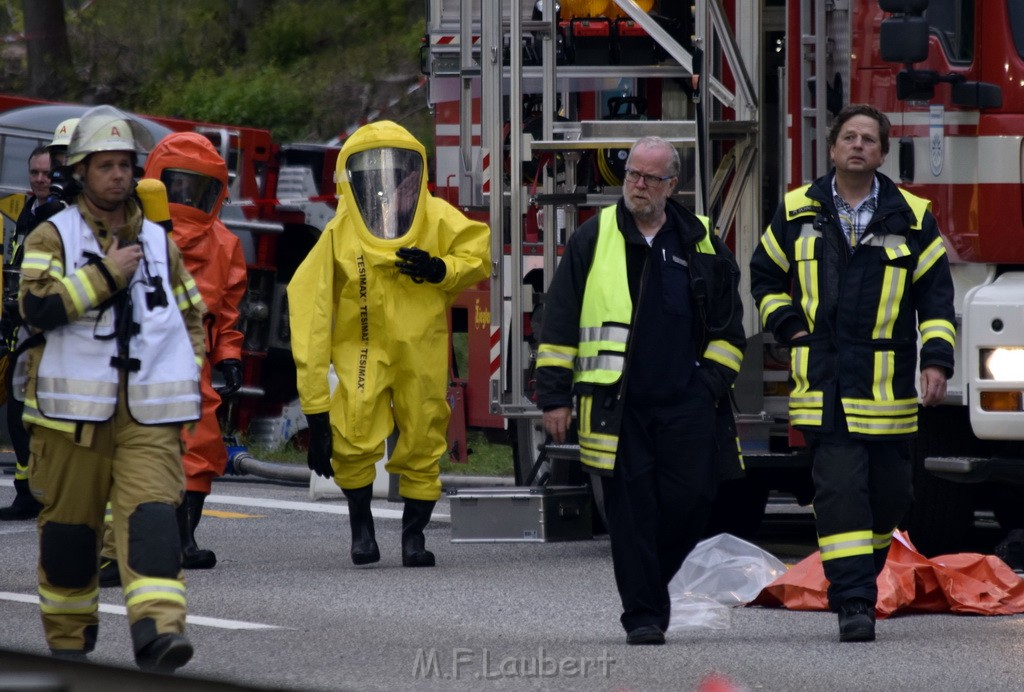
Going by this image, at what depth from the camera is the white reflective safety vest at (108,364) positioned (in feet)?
17.9

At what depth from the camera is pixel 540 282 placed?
956 centimetres

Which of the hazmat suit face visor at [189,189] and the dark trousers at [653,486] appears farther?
the hazmat suit face visor at [189,189]

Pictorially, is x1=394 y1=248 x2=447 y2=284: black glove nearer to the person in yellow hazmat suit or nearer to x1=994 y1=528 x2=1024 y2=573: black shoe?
the person in yellow hazmat suit

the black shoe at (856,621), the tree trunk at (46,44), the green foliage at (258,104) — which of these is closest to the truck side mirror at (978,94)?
the black shoe at (856,621)

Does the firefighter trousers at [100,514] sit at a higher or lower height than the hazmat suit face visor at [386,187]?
lower

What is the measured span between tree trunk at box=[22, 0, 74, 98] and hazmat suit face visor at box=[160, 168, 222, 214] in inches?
745

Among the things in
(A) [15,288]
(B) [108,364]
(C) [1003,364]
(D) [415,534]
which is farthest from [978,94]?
(A) [15,288]

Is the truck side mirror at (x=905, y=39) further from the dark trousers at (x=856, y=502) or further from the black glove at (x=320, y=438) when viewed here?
the black glove at (x=320, y=438)

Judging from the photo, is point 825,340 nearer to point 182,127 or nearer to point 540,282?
point 540,282

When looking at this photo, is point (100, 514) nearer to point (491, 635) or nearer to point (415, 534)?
point (491, 635)

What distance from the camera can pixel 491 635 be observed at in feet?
21.9

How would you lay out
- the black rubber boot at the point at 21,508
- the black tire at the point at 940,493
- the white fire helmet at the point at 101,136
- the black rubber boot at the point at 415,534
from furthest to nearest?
the black rubber boot at the point at 21,508, the black rubber boot at the point at 415,534, the black tire at the point at 940,493, the white fire helmet at the point at 101,136

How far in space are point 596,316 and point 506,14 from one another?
3.26 meters

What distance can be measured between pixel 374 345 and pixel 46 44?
19.9 metres
